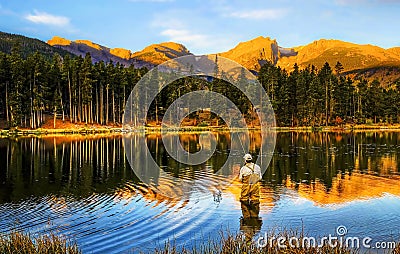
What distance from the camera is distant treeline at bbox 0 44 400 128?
88.1 m

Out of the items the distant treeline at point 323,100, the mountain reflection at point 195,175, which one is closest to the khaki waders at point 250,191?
the mountain reflection at point 195,175

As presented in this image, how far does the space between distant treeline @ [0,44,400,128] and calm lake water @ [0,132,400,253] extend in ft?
A: 186

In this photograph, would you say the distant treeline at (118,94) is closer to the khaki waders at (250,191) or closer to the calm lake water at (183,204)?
the calm lake water at (183,204)

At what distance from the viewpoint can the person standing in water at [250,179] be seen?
19.0 meters

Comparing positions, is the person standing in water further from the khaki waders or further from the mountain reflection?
the mountain reflection

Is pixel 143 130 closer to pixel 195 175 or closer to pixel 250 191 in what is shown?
pixel 195 175

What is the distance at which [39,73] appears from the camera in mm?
86500

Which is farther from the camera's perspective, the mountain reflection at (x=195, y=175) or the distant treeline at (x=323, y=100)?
the distant treeline at (x=323, y=100)

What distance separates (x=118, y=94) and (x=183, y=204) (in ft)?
299

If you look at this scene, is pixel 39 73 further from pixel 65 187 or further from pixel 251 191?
pixel 251 191

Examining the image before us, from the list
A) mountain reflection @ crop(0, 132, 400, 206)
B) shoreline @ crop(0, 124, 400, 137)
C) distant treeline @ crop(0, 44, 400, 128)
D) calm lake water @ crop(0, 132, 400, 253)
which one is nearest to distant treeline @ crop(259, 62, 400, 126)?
distant treeline @ crop(0, 44, 400, 128)

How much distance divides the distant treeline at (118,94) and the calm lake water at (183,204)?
186 ft

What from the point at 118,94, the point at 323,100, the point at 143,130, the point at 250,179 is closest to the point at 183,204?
the point at 250,179

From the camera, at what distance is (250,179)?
19203 millimetres
